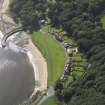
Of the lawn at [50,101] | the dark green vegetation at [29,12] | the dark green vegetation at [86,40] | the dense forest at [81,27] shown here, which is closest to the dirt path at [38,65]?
the lawn at [50,101]

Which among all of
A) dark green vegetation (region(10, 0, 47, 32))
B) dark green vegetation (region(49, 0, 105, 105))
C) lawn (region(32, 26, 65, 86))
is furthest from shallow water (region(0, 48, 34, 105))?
dark green vegetation (region(10, 0, 47, 32))

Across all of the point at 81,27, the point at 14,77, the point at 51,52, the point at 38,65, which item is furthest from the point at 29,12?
the point at 14,77

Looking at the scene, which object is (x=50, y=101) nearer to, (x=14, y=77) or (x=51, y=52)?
(x=14, y=77)

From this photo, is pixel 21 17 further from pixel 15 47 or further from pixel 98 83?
pixel 98 83

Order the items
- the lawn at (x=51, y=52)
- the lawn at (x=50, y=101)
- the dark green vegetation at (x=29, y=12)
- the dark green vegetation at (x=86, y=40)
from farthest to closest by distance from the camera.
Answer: the dark green vegetation at (x=29, y=12)
the lawn at (x=51, y=52)
the lawn at (x=50, y=101)
the dark green vegetation at (x=86, y=40)

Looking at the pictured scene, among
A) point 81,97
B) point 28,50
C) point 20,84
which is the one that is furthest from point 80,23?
point 81,97

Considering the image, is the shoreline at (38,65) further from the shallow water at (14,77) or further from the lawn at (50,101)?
the lawn at (50,101)
